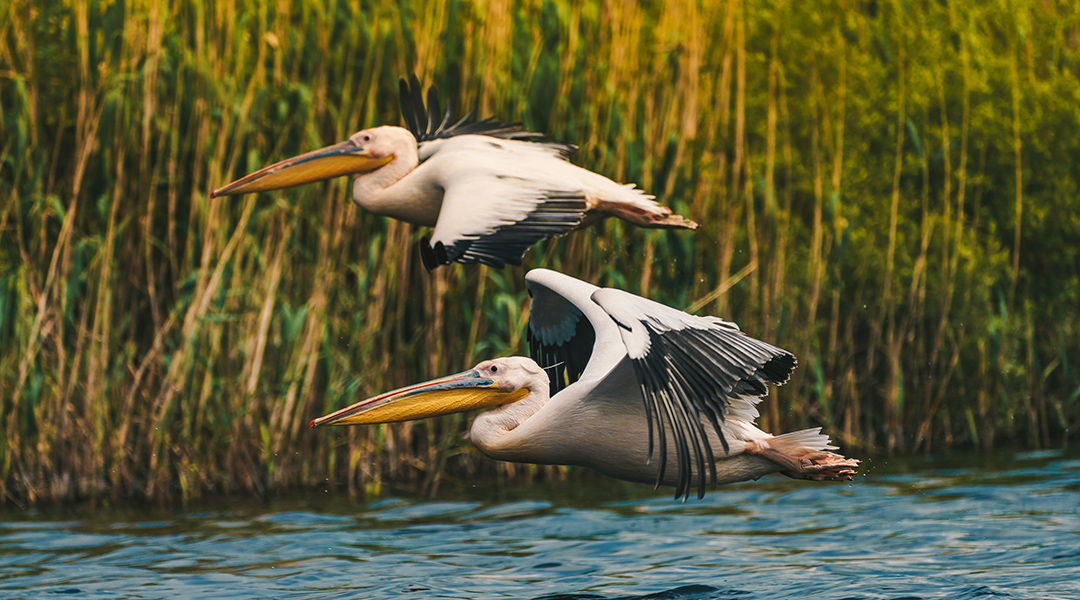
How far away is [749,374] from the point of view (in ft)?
13.9

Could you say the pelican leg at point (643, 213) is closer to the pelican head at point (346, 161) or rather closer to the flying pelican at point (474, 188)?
the flying pelican at point (474, 188)

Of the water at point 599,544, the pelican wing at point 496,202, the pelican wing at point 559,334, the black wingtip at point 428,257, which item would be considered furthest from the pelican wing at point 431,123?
the water at point 599,544

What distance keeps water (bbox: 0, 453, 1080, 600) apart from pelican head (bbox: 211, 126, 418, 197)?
6.34ft

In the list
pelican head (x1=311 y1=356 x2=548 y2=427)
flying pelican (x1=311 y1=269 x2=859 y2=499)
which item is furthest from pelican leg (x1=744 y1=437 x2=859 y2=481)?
pelican head (x1=311 y1=356 x2=548 y2=427)

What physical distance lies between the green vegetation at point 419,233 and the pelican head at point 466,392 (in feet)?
8.53

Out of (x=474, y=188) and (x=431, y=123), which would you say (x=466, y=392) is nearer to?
(x=474, y=188)

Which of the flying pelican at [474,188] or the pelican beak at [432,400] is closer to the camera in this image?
the pelican beak at [432,400]

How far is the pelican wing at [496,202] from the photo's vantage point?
16.9 feet

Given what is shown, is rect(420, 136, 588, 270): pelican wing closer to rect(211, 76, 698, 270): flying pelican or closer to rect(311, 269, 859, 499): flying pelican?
rect(211, 76, 698, 270): flying pelican

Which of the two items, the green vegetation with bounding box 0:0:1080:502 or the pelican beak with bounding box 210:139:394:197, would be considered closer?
the pelican beak with bounding box 210:139:394:197

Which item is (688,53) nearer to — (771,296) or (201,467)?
(771,296)

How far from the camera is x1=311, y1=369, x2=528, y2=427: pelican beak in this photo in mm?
4879

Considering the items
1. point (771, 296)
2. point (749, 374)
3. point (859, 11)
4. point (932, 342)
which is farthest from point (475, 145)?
point (859, 11)

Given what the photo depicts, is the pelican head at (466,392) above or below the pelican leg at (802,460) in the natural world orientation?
above
